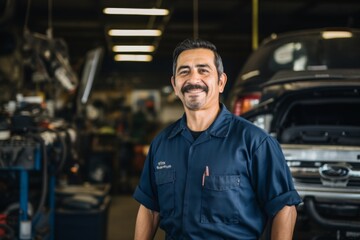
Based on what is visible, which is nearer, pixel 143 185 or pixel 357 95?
pixel 143 185

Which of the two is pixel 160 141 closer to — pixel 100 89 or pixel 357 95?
pixel 357 95

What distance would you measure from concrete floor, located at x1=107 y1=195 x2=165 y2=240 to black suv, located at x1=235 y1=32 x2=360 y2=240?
181 cm

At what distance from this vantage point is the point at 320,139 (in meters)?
3.52

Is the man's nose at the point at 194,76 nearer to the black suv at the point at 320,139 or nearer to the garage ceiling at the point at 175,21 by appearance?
the black suv at the point at 320,139

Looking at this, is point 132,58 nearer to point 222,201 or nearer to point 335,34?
point 335,34

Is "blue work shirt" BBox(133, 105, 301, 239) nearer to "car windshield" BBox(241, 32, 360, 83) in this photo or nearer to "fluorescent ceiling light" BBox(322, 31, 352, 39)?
"car windshield" BBox(241, 32, 360, 83)

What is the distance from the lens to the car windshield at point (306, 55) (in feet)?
13.7

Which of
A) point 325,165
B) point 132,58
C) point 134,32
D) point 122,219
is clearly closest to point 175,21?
point 134,32

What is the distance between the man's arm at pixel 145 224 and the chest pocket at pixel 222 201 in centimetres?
34

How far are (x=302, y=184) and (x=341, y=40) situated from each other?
4.86 ft

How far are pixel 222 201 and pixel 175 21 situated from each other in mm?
10519

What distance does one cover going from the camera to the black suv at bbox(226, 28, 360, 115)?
4145 millimetres

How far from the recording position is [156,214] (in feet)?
7.88

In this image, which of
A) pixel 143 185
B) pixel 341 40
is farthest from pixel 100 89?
pixel 143 185
